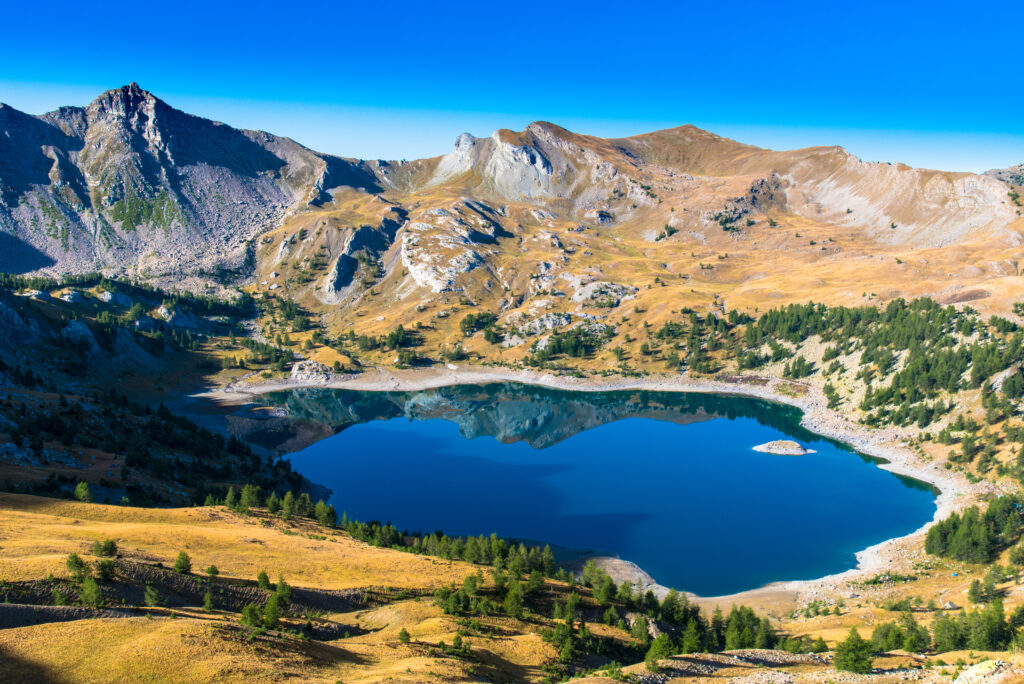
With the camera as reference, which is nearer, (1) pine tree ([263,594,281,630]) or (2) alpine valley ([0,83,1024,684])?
(1) pine tree ([263,594,281,630])

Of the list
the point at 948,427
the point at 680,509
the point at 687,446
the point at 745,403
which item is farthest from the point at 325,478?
the point at 948,427

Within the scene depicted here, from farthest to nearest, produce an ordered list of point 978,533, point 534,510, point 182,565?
point 534,510 → point 978,533 → point 182,565

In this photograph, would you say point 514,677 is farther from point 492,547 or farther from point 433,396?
point 433,396

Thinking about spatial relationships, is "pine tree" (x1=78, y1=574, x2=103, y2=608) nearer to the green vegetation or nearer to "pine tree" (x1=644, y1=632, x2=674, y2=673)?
"pine tree" (x1=644, y1=632, x2=674, y2=673)

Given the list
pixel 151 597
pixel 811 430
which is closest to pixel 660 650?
pixel 151 597

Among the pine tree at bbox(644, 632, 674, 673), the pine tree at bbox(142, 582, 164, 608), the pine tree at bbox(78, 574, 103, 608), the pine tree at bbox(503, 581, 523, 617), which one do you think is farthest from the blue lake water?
the pine tree at bbox(78, 574, 103, 608)

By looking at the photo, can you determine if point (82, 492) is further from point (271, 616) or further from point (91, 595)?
point (271, 616)

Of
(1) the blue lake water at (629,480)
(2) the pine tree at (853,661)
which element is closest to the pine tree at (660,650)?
(2) the pine tree at (853,661)
